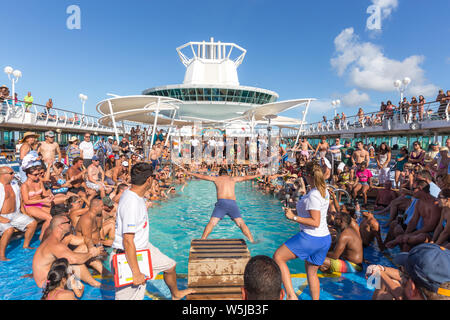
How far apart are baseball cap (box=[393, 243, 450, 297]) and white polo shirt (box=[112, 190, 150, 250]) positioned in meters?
2.44

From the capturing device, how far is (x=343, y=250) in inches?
172

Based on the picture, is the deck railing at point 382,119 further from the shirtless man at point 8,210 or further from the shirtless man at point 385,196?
the shirtless man at point 8,210

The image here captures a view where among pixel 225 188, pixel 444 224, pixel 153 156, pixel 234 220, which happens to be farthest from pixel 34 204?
pixel 444 224

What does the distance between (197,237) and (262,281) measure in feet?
17.0

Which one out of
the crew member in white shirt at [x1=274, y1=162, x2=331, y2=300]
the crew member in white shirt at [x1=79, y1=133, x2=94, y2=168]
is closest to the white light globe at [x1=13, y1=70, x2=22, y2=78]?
the crew member in white shirt at [x1=79, y1=133, x2=94, y2=168]

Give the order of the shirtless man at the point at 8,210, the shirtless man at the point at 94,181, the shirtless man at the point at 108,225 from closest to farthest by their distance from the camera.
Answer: the shirtless man at the point at 8,210 < the shirtless man at the point at 108,225 < the shirtless man at the point at 94,181

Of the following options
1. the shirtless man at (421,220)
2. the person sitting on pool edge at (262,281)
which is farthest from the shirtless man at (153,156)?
the person sitting on pool edge at (262,281)

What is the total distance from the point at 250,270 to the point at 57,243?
285 centimetres

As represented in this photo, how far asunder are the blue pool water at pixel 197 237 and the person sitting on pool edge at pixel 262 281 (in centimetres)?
232

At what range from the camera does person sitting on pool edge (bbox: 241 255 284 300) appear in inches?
65.8

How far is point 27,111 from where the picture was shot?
17.0 m

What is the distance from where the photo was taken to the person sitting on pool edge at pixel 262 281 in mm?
1671
